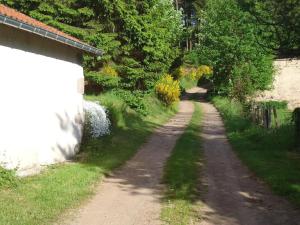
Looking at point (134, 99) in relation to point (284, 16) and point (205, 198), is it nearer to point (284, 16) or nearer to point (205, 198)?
point (284, 16)

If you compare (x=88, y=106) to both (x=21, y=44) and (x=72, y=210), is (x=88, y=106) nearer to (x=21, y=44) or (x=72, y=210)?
(x=21, y=44)

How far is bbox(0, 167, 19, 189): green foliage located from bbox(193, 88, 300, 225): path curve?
395 centimetres

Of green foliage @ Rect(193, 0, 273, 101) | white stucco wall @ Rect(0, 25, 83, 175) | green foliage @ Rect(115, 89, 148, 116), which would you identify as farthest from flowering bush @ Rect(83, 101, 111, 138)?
green foliage @ Rect(193, 0, 273, 101)

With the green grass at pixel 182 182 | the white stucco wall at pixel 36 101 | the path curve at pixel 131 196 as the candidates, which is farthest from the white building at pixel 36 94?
the green grass at pixel 182 182

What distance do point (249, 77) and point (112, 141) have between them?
21040 mm

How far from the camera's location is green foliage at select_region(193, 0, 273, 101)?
37.2 meters

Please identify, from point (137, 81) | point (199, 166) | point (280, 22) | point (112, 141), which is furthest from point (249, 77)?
point (280, 22)

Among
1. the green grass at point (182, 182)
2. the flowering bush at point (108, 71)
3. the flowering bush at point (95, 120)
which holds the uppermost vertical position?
the flowering bush at point (108, 71)

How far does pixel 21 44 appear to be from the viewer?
11.4 meters

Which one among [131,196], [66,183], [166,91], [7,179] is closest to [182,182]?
[131,196]

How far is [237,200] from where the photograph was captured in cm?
954

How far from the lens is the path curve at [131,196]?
8.17 meters

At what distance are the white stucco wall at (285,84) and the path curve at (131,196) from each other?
89.2ft

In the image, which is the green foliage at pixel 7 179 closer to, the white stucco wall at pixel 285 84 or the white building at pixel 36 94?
the white building at pixel 36 94
